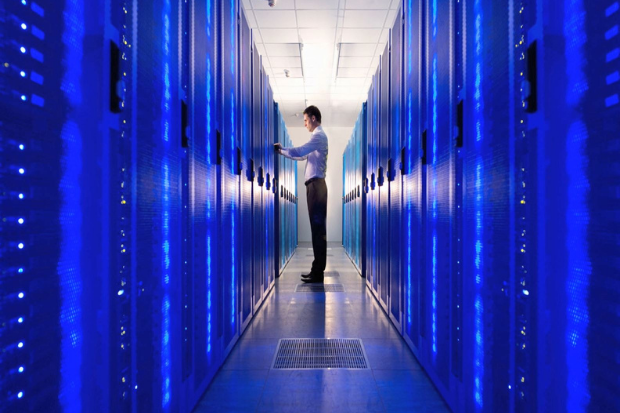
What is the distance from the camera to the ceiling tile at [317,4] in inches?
199

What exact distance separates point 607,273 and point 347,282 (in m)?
4.03

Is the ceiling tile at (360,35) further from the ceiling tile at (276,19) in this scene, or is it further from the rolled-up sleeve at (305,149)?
the rolled-up sleeve at (305,149)

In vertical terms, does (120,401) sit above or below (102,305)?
below

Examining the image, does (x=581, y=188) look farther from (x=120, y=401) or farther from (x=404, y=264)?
(x=404, y=264)

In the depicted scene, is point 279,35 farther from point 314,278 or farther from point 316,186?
point 314,278

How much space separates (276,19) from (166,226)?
5.02 metres

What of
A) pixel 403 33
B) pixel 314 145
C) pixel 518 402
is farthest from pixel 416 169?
pixel 314 145

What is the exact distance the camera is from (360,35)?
609 cm

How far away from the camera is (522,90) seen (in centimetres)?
93

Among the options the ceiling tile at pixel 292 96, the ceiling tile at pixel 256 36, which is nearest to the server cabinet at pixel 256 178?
the ceiling tile at pixel 256 36

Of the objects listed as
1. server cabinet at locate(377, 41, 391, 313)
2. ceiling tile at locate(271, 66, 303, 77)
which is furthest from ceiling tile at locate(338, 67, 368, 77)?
server cabinet at locate(377, 41, 391, 313)

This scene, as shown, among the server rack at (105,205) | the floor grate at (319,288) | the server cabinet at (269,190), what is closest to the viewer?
the server rack at (105,205)

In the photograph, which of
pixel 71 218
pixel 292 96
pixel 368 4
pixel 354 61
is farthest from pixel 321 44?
pixel 71 218

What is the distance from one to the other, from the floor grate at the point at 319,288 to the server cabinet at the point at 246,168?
1.19m
